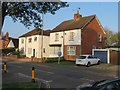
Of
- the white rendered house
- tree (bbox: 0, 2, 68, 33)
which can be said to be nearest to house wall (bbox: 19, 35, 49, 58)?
the white rendered house

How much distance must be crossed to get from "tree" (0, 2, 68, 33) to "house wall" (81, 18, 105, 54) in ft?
107

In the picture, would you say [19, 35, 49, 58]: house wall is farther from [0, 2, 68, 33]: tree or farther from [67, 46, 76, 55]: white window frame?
[0, 2, 68, 33]: tree

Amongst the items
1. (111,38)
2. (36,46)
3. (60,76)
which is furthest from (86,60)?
(111,38)

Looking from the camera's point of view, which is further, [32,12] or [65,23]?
[65,23]

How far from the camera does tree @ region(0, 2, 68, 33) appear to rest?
43.2 feet

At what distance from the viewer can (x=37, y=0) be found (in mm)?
13250

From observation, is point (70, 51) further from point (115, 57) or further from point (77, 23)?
point (115, 57)

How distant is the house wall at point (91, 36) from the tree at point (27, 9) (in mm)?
32638

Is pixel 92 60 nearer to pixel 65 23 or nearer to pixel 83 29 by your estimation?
pixel 83 29

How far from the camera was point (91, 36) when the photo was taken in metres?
48.5

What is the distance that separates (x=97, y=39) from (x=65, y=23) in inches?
331

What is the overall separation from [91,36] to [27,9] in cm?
3552

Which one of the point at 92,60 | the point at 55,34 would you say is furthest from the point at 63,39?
the point at 92,60

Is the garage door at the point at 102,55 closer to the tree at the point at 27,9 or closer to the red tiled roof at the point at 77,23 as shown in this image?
the red tiled roof at the point at 77,23
